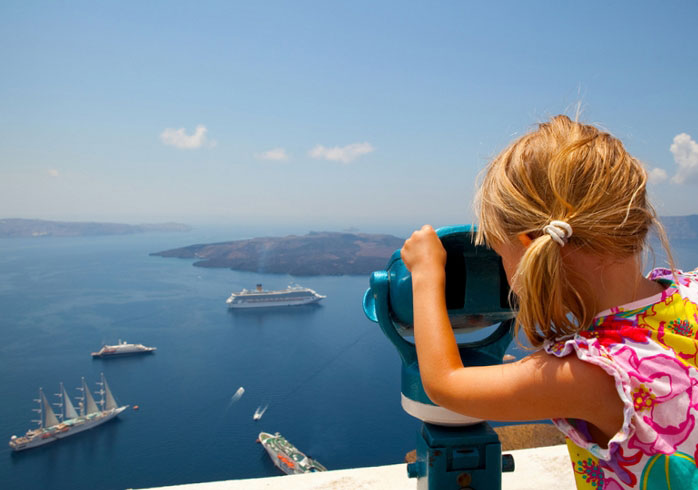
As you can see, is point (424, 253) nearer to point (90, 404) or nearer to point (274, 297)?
point (90, 404)

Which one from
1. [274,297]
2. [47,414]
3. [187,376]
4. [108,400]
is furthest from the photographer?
[274,297]

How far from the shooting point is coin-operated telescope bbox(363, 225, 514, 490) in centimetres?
58

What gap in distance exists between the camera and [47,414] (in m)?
13.7

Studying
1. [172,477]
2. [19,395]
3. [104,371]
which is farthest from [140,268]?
[172,477]

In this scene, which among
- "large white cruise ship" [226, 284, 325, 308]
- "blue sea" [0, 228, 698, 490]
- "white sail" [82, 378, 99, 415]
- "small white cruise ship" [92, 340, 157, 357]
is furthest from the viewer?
"large white cruise ship" [226, 284, 325, 308]

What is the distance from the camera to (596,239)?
0.41 meters

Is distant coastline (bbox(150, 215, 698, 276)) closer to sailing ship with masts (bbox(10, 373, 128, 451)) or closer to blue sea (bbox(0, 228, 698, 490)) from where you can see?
blue sea (bbox(0, 228, 698, 490))

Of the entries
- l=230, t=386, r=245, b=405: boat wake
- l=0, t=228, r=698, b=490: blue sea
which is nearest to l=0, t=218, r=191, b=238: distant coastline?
l=0, t=228, r=698, b=490: blue sea

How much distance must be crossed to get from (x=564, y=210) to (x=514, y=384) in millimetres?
167

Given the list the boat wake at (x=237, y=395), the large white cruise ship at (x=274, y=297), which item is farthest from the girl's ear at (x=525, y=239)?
the large white cruise ship at (x=274, y=297)

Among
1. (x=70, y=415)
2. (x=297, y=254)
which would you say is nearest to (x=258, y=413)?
(x=70, y=415)

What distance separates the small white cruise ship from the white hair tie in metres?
20.3

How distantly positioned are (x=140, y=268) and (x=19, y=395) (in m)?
14.1

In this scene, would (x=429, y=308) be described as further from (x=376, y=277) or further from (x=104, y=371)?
(x=104, y=371)
